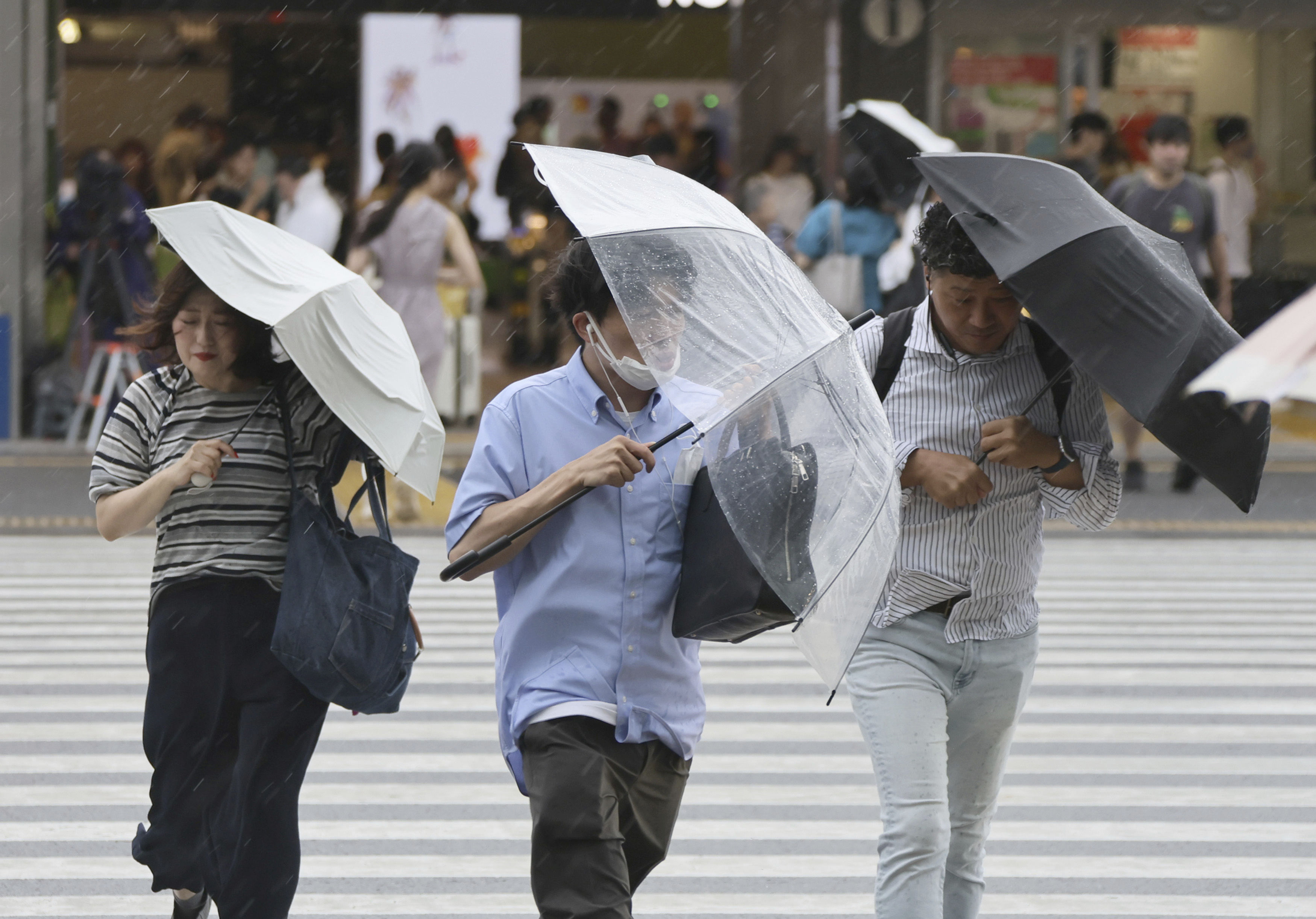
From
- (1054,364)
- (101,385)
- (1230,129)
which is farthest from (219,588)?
(1230,129)

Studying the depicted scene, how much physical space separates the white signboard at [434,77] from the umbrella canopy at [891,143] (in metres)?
7.38

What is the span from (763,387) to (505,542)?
1.83 ft

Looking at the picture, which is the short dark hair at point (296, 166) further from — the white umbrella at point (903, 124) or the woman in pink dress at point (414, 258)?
the white umbrella at point (903, 124)

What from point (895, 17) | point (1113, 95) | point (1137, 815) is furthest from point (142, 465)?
point (1113, 95)

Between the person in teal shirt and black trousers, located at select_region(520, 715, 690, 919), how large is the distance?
7907 mm

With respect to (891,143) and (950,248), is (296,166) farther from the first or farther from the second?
(950,248)

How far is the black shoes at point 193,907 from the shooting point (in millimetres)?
4129

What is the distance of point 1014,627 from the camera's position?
3689 mm

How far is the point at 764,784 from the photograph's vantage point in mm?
5910

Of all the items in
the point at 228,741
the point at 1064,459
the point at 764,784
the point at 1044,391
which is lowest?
the point at 764,784

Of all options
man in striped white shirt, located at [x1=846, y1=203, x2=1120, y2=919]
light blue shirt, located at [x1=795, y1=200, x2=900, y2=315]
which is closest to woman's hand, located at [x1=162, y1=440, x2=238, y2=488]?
man in striped white shirt, located at [x1=846, y1=203, x2=1120, y2=919]

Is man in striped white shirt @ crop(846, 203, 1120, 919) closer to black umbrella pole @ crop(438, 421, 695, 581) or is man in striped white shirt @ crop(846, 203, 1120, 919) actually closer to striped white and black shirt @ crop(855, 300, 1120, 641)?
striped white and black shirt @ crop(855, 300, 1120, 641)

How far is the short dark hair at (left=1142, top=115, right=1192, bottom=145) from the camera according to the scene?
37.5 feet

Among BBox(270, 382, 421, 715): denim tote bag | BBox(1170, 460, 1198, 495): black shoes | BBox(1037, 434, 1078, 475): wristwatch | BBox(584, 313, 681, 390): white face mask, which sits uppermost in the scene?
BBox(584, 313, 681, 390): white face mask
